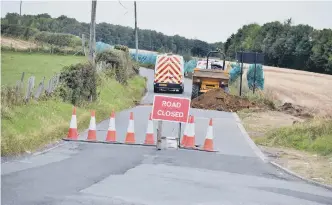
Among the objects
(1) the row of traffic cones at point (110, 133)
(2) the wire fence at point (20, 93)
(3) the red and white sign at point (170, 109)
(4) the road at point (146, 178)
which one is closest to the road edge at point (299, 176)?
(4) the road at point (146, 178)

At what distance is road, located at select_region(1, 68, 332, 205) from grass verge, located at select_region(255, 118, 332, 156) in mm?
2134

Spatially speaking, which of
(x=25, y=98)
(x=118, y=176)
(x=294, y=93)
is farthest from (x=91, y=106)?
(x=294, y=93)

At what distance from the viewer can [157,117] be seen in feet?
47.9

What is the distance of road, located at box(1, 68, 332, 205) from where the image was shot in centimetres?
885

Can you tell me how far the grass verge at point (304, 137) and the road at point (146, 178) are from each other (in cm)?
213

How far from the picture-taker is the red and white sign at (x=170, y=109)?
14.6 meters

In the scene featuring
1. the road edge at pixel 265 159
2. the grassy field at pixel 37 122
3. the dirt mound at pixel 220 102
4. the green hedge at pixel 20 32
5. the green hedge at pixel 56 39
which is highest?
the green hedge at pixel 20 32

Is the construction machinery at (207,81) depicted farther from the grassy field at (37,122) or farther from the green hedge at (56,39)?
the green hedge at (56,39)

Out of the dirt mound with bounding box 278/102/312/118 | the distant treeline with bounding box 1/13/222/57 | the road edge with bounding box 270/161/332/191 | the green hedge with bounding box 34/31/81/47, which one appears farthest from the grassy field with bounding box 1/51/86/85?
the distant treeline with bounding box 1/13/222/57

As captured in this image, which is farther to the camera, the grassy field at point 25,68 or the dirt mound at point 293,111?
the grassy field at point 25,68

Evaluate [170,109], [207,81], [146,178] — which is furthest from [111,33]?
[146,178]

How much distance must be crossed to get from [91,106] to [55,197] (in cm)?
1280

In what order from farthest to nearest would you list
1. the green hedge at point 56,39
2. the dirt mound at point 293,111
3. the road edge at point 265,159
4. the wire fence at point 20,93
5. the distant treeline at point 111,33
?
the distant treeline at point 111,33
the green hedge at point 56,39
the dirt mound at point 293,111
the wire fence at point 20,93
the road edge at point 265,159

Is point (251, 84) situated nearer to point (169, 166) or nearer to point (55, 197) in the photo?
point (169, 166)
